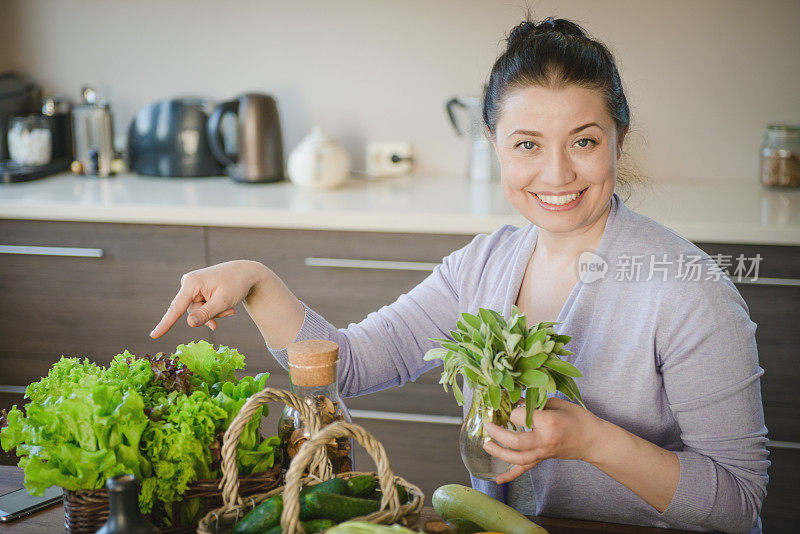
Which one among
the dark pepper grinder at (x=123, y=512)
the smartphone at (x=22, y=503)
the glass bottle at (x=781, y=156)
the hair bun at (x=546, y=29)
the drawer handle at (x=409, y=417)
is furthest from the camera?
the glass bottle at (x=781, y=156)

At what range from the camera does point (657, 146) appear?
9.04 feet

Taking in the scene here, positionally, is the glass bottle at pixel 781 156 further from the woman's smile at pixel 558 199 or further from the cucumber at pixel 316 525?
the cucumber at pixel 316 525

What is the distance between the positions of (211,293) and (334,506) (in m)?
0.55

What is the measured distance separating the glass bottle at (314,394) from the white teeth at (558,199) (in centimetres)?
49

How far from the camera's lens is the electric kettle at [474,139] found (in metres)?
2.71

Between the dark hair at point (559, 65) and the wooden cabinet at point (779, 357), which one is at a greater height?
the dark hair at point (559, 65)

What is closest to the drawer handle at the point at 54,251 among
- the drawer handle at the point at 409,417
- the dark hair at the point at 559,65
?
the drawer handle at the point at 409,417

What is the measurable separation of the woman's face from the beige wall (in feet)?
3.94

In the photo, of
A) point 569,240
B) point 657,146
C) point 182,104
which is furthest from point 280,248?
point 657,146

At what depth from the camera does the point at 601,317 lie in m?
1.35

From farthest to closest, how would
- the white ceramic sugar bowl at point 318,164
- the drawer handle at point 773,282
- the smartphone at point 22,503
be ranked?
the white ceramic sugar bowl at point 318,164 → the drawer handle at point 773,282 → the smartphone at point 22,503

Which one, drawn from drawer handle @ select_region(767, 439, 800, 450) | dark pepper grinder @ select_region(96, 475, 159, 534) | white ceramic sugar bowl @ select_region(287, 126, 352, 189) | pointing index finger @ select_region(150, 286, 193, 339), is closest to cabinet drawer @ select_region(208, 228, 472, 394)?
white ceramic sugar bowl @ select_region(287, 126, 352, 189)

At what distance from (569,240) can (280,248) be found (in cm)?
110

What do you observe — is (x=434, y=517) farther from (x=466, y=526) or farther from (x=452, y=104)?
(x=452, y=104)
